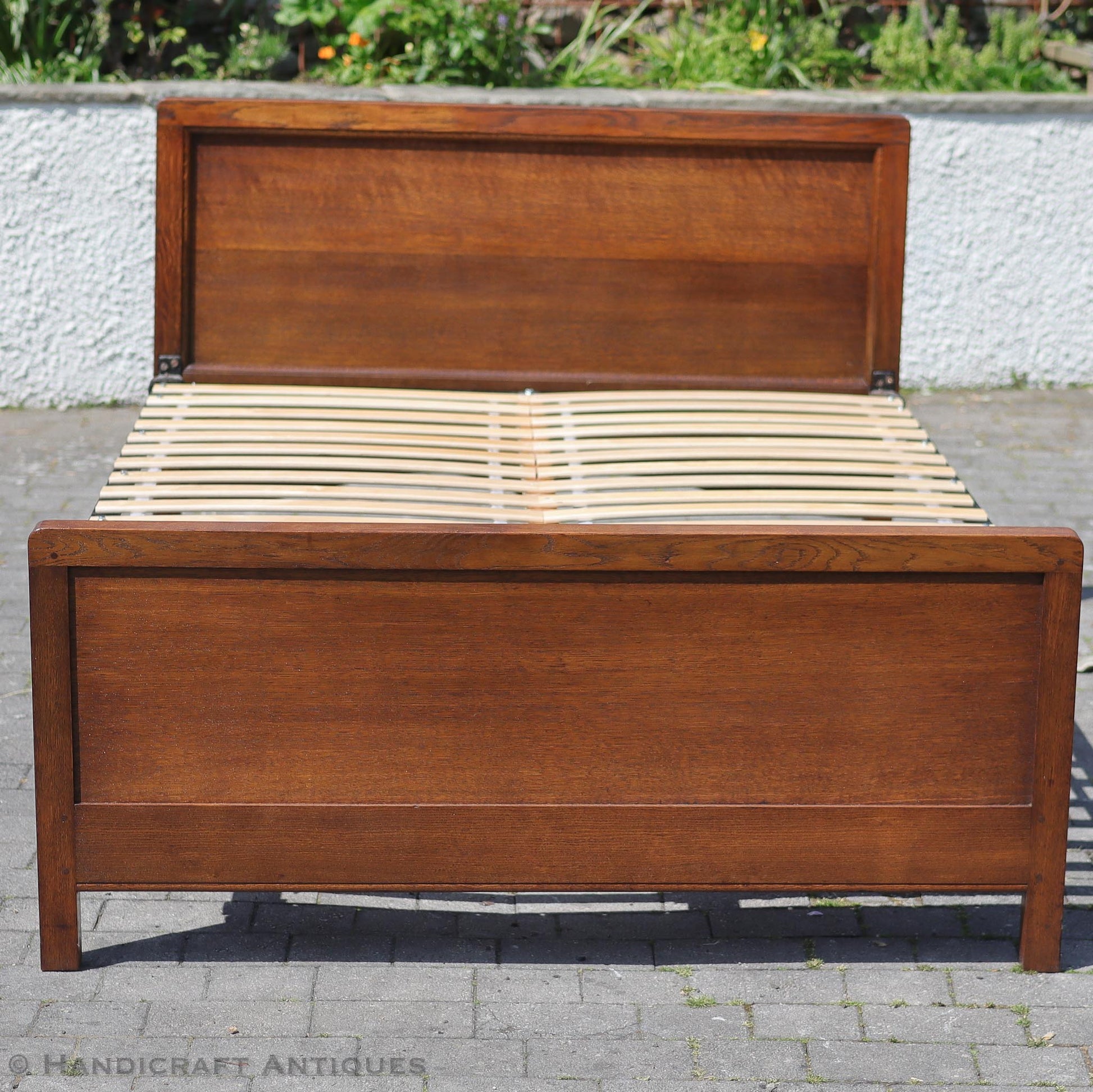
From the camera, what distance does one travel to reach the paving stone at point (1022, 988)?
2729mm

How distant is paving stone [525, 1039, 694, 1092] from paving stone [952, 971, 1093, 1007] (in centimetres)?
54

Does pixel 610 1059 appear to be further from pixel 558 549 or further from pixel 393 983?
pixel 558 549

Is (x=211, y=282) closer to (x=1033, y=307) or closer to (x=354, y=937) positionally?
(x=354, y=937)

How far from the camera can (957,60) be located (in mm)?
6977

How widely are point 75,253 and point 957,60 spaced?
387 centimetres

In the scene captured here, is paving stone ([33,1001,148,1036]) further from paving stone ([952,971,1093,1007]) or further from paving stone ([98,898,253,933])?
paving stone ([952,971,1093,1007])

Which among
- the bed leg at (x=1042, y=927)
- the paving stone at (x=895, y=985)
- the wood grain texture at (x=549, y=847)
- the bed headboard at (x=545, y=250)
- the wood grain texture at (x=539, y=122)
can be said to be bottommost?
the paving stone at (x=895, y=985)

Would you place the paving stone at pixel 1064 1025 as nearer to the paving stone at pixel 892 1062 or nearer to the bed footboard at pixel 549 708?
the paving stone at pixel 892 1062

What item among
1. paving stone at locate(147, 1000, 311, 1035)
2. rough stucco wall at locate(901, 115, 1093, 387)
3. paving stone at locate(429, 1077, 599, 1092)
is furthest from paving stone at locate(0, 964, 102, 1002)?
rough stucco wall at locate(901, 115, 1093, 387)

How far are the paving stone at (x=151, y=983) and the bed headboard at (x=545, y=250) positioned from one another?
1.65m

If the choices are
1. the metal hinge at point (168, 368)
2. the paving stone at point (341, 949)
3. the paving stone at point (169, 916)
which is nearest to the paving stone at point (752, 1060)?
the paving stone at point (341, 949)

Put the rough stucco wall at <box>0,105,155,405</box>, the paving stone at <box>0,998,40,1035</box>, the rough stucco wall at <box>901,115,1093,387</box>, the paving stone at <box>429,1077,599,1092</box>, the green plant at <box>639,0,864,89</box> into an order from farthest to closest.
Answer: the green plant at <box>639,0,864,89</box> < the rough stucco wall at <box>901,115,1093,387</box> < the rough stucco wall at <box>0,105,155,405</box> < the paving stone at <box>0,998,40,1035</box> < the paving stone at <box>429,1077,599,1092</box>

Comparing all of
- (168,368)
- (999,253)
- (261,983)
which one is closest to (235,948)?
(261,983)

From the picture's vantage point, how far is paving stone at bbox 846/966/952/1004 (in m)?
2.74
